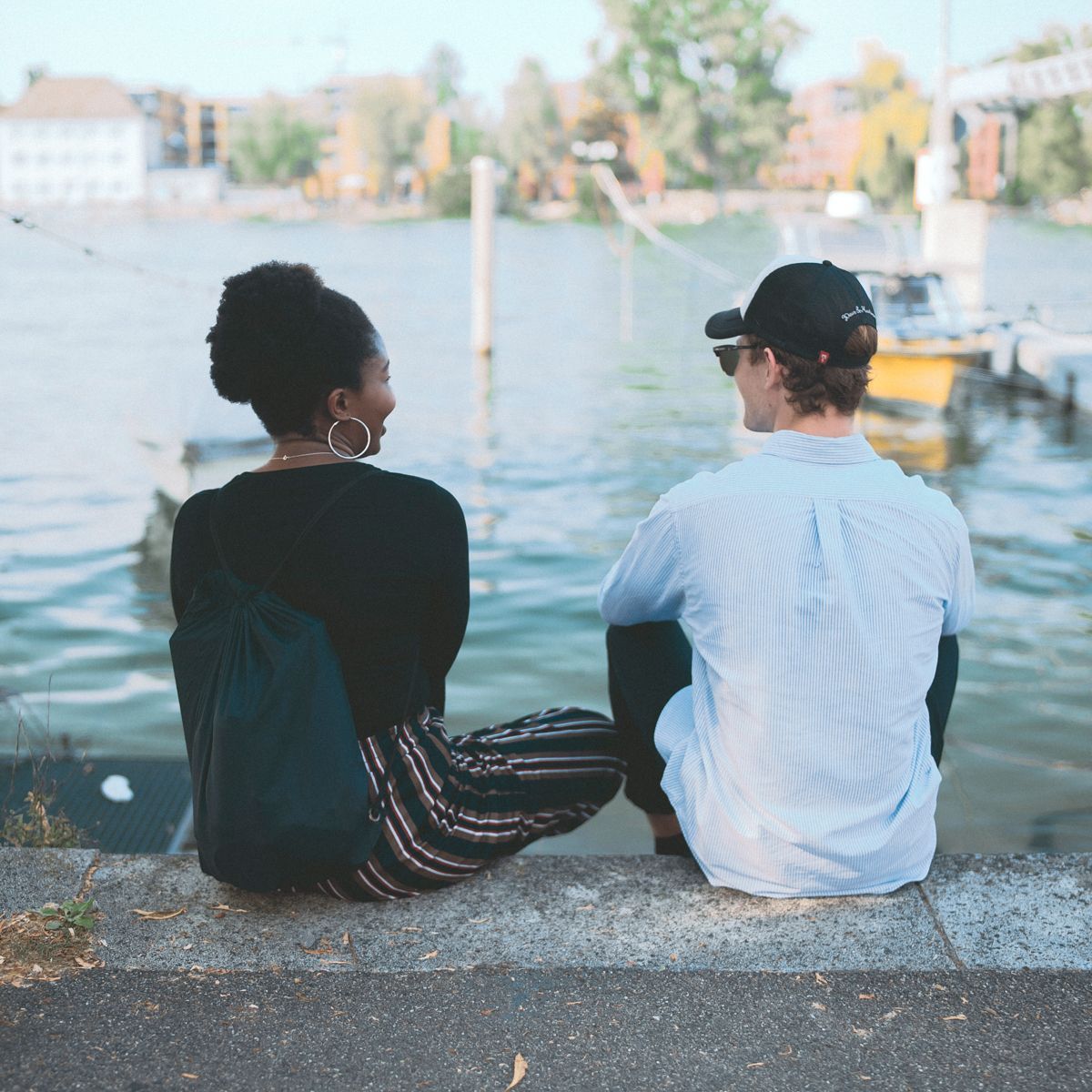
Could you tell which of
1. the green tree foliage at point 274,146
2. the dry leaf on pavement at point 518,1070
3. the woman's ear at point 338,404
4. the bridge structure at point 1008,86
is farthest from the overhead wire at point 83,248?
the green tree foliage at point 274,146

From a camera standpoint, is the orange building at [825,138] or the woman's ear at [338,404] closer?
the woman's ear at [338,404]

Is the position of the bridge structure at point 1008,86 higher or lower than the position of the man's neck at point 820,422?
higher

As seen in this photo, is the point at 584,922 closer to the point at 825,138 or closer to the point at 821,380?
the point at 821,380

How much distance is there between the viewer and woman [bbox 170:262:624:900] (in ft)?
7.53

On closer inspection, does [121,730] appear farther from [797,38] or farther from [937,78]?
[797,38]

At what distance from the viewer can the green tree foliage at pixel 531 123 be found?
91.6 meters

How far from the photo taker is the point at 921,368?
1463cm

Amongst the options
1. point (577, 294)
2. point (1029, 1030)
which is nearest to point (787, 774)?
point (1029, 1030)

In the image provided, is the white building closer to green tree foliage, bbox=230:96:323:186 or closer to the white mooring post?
green tree foliage, bbox=230:96:323:186

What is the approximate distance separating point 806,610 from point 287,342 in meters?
0.96

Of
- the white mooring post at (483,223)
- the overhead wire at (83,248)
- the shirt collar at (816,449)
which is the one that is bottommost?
the shirt collar at (816,449)

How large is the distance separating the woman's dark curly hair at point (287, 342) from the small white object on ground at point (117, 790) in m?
2.06

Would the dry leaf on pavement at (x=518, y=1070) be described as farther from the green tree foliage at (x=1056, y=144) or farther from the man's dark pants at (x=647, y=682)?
the green tree foliage at (x=1056, y=144)

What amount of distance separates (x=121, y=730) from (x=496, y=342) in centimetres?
1999
